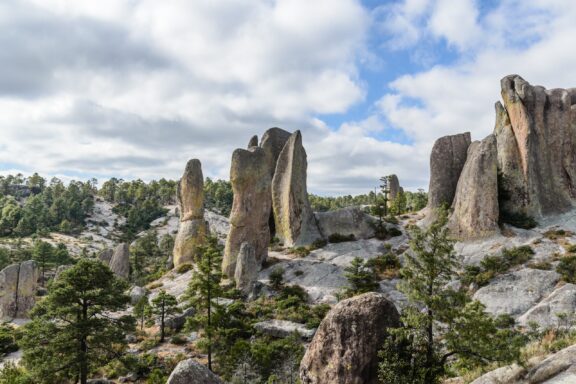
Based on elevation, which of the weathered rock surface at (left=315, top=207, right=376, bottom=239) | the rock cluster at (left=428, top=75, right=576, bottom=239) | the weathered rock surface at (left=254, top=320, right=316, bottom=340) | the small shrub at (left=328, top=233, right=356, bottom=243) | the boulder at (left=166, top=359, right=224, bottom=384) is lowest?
the weathered rock surface at (left=254, top=320, right=316, bottom=340)

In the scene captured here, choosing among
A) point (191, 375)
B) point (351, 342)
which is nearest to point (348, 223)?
point (351, 342)

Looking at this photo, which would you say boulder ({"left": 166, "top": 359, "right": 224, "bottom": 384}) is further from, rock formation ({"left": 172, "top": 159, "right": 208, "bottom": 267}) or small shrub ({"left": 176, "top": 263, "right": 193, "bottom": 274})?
rock formation ({"left": 172, "top": 159, "right": 208, "bottom": 267})

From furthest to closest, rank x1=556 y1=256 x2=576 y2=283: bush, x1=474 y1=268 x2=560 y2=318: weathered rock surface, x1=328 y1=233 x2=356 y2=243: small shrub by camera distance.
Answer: x1=328 y1=233 x2=356 y2=243: small shrub < x1=556 y1=256 x2=576 y2=283: bush < x1=474 y1=268 x2=560 y2=318: weathered rock surface

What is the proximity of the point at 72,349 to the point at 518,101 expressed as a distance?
41.9 meters

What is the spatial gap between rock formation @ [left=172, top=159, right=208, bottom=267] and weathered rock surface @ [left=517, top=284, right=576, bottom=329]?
31685 mm

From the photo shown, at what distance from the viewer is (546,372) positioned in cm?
1000

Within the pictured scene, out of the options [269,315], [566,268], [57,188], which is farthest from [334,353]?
[57,188]

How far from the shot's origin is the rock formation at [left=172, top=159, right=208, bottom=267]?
4347cm

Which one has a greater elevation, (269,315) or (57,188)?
(57,188)

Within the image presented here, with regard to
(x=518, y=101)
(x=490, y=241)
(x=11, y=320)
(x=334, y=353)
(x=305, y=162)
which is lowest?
(x=11, y=320)

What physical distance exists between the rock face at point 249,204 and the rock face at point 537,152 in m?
23.5

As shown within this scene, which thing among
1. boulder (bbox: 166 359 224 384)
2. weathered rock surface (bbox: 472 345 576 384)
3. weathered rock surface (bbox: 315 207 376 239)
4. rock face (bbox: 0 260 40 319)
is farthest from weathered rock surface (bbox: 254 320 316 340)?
rock face (bbox: 0 260 40 319)

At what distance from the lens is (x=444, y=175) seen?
4062 centimetres

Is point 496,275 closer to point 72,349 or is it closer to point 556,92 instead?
point 556,92
